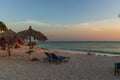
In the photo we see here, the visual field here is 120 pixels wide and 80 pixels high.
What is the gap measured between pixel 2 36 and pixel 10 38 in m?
0.59

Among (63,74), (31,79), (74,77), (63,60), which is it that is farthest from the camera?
(63,60)

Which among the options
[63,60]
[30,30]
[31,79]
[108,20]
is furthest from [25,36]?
[108,20]

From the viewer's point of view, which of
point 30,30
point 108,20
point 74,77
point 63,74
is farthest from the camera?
point 108,20

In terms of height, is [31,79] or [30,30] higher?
[30,30]

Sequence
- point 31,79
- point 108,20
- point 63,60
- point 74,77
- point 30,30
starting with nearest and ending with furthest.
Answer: point 31,79, point 74,77, point 63,60, point 30,30, point 108,20

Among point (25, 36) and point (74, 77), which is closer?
point (74, 77)

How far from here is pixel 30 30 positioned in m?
12.7

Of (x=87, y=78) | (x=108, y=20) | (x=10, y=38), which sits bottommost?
(x=87, y=78)

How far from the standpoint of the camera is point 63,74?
8.15 metres

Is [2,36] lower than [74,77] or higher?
higher

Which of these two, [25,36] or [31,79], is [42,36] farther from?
[31,79]

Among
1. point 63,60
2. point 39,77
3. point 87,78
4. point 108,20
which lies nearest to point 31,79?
point 39,77

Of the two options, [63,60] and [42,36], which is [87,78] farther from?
[42,36]

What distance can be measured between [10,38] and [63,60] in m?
Result: 4.35
